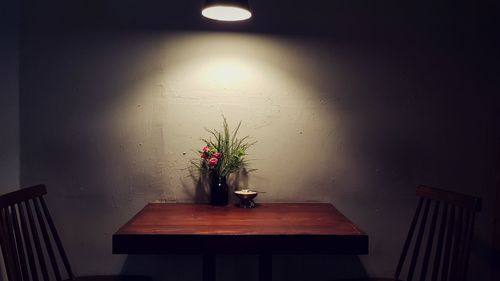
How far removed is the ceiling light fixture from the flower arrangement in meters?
0.61

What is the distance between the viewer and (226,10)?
6.93 feet

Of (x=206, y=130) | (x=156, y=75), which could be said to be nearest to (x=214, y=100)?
(x=206, y=130)

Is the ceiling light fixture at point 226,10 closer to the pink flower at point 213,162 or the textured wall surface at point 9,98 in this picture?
the pink flower at point 213,162

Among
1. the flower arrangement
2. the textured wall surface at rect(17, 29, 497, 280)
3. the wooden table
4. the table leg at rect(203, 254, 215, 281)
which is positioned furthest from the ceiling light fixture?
the table leg at rect(203, 254, 215, 281)

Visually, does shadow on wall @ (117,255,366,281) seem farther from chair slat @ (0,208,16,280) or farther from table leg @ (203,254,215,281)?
chair slat @ (0,208,16,280)

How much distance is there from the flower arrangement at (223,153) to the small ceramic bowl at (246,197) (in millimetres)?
144

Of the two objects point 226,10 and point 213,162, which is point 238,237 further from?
point 226,10

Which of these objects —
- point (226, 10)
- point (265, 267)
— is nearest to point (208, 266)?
point (265, 267)

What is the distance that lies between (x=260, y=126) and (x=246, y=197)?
47 centimetres

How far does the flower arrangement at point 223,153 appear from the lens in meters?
2.28

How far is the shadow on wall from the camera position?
246cm

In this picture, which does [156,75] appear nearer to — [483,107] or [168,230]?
[168,230]

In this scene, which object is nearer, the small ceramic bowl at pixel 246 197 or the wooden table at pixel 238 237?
the wooden table at pixel 238 237

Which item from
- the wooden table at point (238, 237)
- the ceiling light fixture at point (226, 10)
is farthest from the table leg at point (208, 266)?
the ceiling light fixture at point (226, 10)
